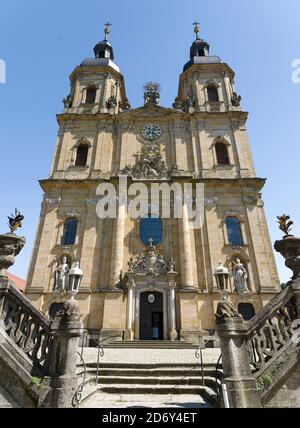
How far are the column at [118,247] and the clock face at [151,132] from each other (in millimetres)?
7318

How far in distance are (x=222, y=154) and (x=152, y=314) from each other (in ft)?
43.9

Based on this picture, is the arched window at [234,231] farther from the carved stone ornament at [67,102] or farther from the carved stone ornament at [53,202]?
the carved stone ornament at [67,102]

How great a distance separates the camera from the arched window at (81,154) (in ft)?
72.1

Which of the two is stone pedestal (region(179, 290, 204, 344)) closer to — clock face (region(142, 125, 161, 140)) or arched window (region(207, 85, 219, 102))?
clock face (region(142, 125, 161, 140))

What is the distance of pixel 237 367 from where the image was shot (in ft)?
16.6

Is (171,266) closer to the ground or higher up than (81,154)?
closer to the ground

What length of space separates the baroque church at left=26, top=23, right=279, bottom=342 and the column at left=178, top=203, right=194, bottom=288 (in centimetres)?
7

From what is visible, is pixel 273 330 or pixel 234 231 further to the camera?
pixel 234 231

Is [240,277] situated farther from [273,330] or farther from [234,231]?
[273,330]

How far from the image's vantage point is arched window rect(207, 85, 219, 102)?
25016 mm

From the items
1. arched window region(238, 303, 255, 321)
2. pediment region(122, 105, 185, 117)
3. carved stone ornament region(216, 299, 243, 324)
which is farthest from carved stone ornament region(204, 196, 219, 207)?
carved stone ornament region(216, 299, 243, 324)

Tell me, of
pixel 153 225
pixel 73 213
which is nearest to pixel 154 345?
pixel 153 225

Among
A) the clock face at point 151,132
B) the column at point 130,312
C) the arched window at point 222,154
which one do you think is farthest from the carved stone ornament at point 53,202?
the arched window at point 222,154
